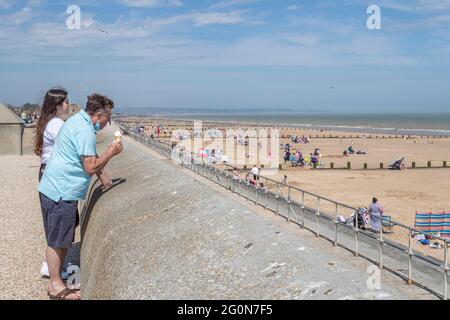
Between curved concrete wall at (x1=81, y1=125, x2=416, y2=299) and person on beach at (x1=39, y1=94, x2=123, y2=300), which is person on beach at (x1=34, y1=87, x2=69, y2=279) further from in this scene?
curved concrete wall at (x1=81, y1=125, x2=416, y2=299)

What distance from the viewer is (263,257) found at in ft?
18.2

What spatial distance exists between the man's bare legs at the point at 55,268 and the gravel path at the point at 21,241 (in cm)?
155

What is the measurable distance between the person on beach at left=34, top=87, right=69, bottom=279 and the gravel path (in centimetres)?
246

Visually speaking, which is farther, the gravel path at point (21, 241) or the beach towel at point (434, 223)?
the beach towel at point (434, 223)

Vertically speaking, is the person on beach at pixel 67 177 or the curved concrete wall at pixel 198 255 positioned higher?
the person on beach at pixel 67 177

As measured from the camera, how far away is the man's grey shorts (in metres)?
5.88

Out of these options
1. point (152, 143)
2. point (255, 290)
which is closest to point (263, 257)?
point (255, 290)

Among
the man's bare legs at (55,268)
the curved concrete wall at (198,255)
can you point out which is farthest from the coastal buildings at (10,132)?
the man's bare legs at (55,268)

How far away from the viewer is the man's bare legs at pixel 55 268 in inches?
241

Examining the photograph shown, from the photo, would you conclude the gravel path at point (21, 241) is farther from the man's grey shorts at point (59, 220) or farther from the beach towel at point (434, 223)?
the beach towel at point (434, 223)

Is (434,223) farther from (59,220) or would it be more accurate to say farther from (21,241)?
(59,220)

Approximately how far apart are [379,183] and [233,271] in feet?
74.6
